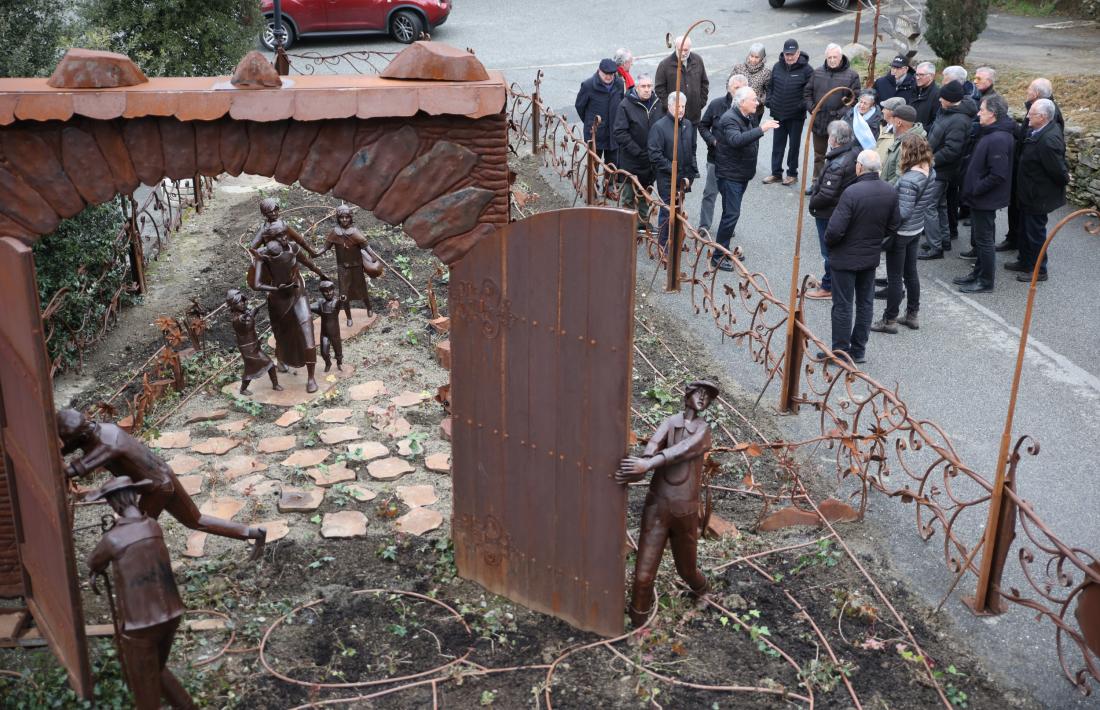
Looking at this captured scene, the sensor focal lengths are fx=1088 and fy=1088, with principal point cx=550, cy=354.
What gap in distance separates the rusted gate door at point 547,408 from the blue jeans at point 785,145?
8.13 m

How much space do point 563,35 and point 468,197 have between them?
52.0ft

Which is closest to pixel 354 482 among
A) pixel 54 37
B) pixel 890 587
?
pixel 890 587

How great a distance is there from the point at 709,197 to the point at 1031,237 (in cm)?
317

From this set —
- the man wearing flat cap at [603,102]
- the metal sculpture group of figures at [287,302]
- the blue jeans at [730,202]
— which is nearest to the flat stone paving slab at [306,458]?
the metal sculpture group of figures at [287,302]

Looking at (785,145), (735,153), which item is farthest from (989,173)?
(785,145)

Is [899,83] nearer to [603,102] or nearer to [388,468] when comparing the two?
[603,102]

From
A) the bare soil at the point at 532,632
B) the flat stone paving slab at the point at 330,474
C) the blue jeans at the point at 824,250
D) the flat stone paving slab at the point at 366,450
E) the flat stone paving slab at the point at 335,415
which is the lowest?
the bare soil at the point at 532,632

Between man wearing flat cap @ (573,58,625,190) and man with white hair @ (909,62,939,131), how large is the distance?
3.26 metres

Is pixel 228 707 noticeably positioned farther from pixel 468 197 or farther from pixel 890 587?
pixel 890 587

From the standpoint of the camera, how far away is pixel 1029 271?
10742 millimetres

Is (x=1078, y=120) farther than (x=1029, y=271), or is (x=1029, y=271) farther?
(x=1078, y=120)

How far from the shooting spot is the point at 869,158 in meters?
8.68

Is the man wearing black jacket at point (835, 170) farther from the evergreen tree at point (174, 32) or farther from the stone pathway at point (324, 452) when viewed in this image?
the evergreen tree at point (174, 32)

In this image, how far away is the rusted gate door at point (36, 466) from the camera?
4.84m
